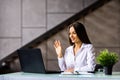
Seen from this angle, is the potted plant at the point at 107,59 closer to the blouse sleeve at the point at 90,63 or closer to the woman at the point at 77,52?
the blouse sleeve at the point at 90,63

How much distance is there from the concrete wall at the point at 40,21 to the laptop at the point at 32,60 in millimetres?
2216

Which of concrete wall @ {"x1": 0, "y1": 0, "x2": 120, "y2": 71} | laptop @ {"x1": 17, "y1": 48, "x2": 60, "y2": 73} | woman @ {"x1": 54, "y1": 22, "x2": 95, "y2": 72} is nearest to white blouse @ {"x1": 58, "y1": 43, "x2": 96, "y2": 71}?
woman @ {"x1": 54, "y1": 22, "x2": 95, "y2": 72}

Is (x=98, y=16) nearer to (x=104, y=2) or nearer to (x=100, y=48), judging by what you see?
(x=104, y=2)

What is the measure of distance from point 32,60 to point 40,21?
2.43 metres

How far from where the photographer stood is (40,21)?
464cm

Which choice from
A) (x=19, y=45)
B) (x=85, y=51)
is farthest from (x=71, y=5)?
(x=85, y=51)

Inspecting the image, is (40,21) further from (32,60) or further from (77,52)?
(32,60)

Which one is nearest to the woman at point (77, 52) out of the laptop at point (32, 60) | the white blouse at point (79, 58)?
the white blouse at point (79, 58)

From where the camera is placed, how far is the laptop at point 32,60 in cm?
221

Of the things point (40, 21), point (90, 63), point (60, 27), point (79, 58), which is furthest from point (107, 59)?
point (40, 21)

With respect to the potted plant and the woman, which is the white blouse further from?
the potted plant

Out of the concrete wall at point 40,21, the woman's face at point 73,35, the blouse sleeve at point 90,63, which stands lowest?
the blouse sleeve at point 90,63

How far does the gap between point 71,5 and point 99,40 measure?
0.75 m

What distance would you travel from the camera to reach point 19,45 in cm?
470
